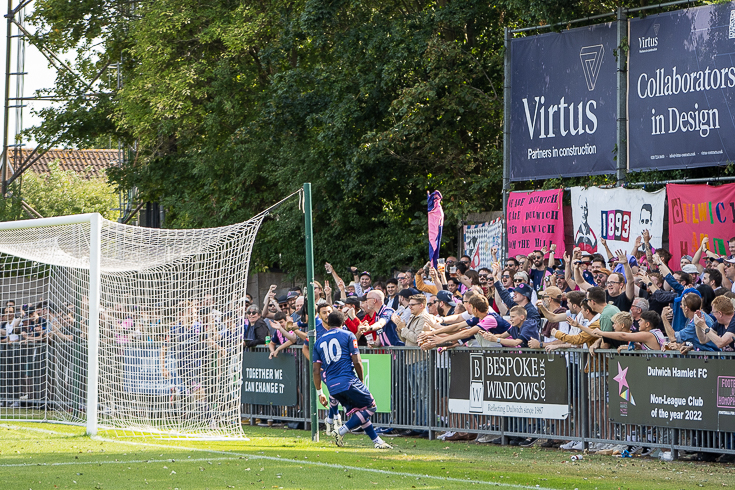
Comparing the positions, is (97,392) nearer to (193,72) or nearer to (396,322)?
(396,322)

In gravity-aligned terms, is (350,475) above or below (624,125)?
below

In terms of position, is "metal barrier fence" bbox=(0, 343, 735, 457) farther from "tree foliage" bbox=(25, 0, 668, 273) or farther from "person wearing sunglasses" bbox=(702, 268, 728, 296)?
"tree foliage" bbox=(25, 0, 668, 273)

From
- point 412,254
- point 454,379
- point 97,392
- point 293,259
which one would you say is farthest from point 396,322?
point 293,259

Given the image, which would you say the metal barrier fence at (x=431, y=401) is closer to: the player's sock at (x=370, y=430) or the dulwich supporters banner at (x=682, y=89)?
the player's sock at (x=370, y=430)

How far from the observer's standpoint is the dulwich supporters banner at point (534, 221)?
64.0 ft

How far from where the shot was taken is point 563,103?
19922 mm

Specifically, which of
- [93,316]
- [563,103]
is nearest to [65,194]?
[563,103]

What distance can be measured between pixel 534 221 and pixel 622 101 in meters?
2.86

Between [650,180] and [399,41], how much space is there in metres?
7.49

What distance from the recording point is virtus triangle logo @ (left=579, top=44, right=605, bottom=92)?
768 inches

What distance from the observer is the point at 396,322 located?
1492cm

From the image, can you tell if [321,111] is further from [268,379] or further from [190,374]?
[190,374]

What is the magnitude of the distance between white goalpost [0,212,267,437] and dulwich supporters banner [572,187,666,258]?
666 centimetres

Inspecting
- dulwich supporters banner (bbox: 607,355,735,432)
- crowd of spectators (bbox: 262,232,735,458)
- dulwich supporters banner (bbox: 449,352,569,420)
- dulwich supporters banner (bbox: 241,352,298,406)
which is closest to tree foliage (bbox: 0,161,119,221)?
dulwich supporters banner (bbox: 241,352,298,406)
